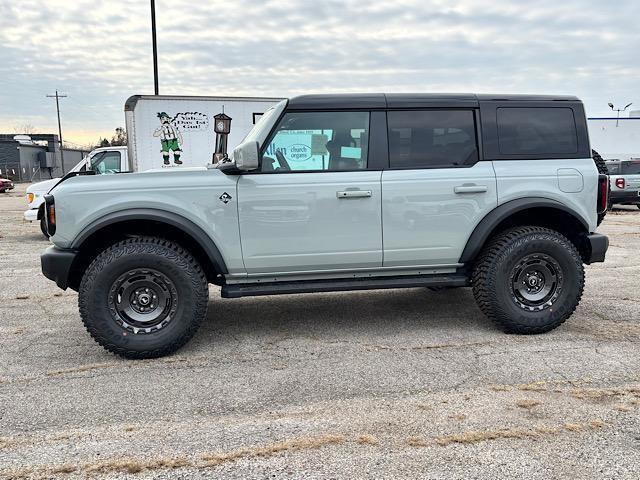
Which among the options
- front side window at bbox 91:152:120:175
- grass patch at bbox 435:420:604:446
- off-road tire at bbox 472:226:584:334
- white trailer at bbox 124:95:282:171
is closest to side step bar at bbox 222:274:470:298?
off-road tire at bbox 472:226:584:334

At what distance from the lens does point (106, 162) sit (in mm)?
11906

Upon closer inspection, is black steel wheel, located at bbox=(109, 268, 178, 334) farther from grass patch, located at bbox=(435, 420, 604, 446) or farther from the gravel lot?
grass patch, located at bbox=(435, 420, 604, 446)

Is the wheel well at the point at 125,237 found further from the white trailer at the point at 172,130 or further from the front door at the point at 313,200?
the white trailer at the point at 172,130

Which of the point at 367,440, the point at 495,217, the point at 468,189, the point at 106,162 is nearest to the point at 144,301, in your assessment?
the point at 367,440

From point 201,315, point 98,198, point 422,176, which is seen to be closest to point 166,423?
point 201,315

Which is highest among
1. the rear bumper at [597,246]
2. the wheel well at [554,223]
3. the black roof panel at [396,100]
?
the black roof panel at [396,100]

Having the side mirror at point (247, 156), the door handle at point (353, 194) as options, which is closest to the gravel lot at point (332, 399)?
the door handle at point (353, 194)

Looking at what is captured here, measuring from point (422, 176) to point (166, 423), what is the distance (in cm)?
271

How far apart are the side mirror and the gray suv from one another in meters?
0.01

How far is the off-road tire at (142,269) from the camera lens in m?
3.98

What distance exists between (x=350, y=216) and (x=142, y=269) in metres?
1.67

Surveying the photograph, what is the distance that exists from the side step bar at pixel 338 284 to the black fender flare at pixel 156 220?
0.34 meters

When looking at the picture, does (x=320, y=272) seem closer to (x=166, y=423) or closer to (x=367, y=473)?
(x=166, y=423)

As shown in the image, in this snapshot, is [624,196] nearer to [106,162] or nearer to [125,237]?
[106,162]
